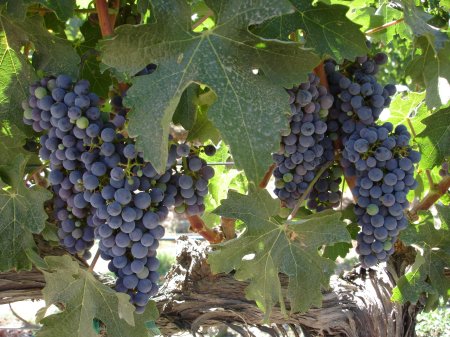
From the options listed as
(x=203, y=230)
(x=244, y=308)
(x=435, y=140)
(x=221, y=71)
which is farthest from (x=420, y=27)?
(x=244, y=308)

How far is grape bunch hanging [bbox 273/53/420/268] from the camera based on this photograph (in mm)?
1073

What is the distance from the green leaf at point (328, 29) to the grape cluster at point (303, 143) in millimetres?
76

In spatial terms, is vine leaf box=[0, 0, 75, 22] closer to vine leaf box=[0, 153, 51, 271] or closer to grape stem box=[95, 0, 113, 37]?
grape stem box=[95, 0, 113, 37]

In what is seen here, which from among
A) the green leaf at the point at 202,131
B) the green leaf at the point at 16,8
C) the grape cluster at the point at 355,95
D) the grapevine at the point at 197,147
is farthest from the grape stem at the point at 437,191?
the green leaf at the point at 16,8

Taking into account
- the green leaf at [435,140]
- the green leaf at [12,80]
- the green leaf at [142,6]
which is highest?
the green leaf at [142,6]

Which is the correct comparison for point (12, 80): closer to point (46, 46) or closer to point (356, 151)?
point (46, 46)

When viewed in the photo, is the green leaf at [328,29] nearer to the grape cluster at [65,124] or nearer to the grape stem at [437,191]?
the grape cluster at [65,124]

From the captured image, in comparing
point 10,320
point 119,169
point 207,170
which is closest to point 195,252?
→ point 207,170

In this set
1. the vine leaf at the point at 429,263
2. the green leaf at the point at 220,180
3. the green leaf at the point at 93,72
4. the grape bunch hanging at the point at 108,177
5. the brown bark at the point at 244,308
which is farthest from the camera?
the green leaf at the point at 220,180

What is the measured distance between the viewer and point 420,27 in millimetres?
996

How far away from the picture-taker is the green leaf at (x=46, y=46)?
0.97 m

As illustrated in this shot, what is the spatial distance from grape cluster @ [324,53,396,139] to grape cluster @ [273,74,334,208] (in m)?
0.05

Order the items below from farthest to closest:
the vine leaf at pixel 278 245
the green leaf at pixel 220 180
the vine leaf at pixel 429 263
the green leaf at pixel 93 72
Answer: the green leaf at pixel 220 180
the vine leaf at pixel 429 263
the green leaf at pixel 93 72
the vine leaf at pixel 278 245

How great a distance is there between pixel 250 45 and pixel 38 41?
0.38m
